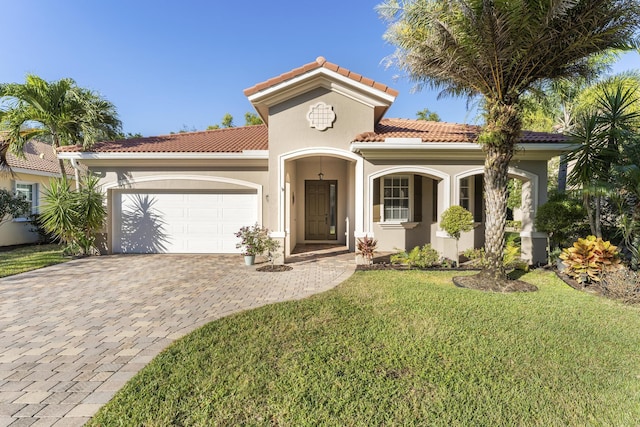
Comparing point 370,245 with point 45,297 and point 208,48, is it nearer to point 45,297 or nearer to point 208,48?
point 45,297

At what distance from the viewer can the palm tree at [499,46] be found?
649cm

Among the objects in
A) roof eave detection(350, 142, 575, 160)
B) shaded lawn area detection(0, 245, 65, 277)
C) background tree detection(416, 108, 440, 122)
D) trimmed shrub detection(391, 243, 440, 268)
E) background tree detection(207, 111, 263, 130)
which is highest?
background tree detection(416, 108, 440, 122)

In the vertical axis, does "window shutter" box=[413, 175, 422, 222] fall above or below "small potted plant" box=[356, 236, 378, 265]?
above

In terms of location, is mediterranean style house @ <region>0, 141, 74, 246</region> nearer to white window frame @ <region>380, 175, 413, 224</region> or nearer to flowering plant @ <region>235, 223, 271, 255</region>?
flowering plant @ <region>235, 223, 271, 255</region>

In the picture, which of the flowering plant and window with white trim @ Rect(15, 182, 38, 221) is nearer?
the flowering plant

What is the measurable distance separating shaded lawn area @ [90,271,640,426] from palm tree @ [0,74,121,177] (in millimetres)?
11207

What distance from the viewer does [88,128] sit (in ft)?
38.5

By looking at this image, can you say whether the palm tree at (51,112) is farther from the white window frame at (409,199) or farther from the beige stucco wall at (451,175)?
the white window frame at (409,199)

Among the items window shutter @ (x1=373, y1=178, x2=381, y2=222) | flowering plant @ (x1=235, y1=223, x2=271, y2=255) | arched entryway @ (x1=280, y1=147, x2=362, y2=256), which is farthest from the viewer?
arched entryway @ (x1=280, y1=147, x2=362, y2=256)

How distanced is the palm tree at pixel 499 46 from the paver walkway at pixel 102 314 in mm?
5004

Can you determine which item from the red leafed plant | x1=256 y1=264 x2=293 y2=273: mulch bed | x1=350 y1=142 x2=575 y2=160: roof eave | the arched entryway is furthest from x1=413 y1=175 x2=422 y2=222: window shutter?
x1=256 y1=264 x2=293 y2=273: mulch bed

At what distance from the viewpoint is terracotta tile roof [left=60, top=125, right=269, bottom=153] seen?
11.6 m

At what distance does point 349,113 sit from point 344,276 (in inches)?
220

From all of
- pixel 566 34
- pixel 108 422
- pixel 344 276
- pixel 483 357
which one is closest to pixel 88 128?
pixel 344 276
